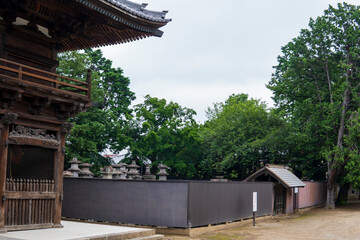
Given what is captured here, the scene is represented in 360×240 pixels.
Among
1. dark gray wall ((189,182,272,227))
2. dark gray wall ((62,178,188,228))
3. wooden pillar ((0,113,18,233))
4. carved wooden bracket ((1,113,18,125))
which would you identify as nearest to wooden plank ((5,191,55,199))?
wooden pillar ((0,113,18,233))

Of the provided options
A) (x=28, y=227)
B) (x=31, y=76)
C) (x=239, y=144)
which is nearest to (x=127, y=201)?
(x=28, y=227)

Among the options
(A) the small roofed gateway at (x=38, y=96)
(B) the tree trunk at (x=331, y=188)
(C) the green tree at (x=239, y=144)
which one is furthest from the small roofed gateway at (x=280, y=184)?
(A) the small roofed gateway at (x=38, y=96)

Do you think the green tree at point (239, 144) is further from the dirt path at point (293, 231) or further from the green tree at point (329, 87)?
the dirt path at point (293, 231)

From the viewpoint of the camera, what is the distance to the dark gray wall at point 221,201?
57.9ft

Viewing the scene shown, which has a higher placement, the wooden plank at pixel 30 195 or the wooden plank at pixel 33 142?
the wooden plank at pixel 33 142

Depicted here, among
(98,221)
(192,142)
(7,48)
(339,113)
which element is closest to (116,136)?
(192,142)

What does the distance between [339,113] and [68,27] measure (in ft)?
84.9

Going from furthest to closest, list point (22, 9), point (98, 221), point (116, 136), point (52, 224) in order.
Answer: point (116, 136) → point (98, 221) → point (52, 224) → point (22, 9)

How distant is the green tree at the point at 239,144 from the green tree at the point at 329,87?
18.0ft

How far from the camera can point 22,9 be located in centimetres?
1320

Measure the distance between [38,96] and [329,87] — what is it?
93.2 feet

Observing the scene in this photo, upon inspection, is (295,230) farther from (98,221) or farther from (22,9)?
(22,9)

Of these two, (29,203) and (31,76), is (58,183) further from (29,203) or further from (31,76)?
(31,76)

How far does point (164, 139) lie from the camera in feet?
149
